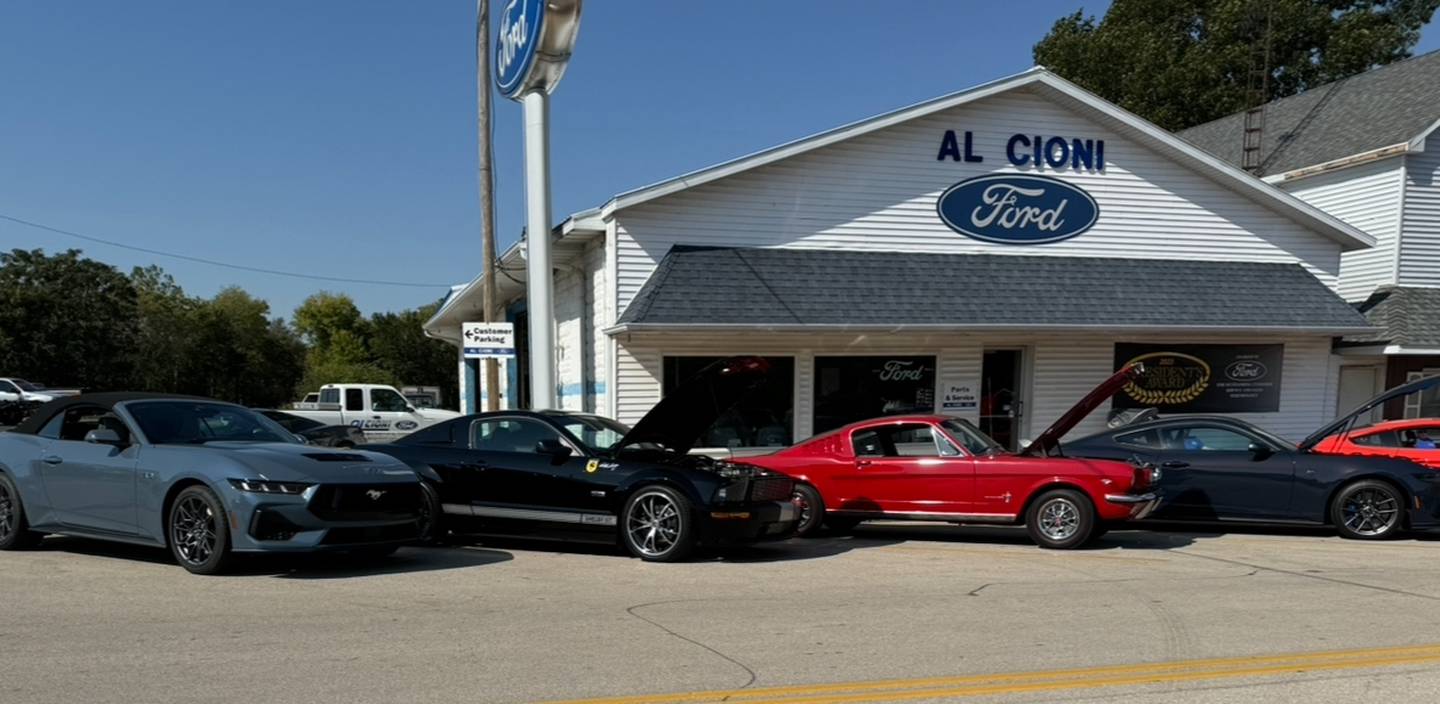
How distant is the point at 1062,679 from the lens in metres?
5.29

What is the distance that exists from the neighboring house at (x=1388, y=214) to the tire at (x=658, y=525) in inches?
553

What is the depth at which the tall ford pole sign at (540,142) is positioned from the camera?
1364cm

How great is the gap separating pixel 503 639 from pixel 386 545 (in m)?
2.75

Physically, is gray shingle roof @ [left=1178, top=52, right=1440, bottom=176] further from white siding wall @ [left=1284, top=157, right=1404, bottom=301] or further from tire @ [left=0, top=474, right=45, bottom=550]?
tire @ [left=0, top=474, right=45, bottom=550]

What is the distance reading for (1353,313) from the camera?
685 inches

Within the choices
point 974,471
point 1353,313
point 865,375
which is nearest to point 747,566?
point 974,471

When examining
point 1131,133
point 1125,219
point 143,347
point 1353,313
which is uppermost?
point 1131,133

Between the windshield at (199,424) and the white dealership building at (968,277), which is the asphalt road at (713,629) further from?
the white dealership building at (968,277)

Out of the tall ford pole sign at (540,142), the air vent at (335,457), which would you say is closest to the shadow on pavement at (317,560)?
the air vent at (335,457)

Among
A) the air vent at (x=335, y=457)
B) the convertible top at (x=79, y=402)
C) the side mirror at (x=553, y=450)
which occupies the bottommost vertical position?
the side mirror at (x=553, y=450)

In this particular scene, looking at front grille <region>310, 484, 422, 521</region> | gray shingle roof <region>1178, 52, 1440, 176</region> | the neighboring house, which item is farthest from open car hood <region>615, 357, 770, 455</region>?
gray shingle roof <region>1178, 52, 1440, 176</region>

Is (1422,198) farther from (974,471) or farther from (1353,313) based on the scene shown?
(974,471)

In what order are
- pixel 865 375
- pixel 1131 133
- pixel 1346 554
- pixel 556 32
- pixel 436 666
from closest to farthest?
pixel 436 666
pixel 1346 554
pixel 556 32
pixel 865 375
pixel 1131 133

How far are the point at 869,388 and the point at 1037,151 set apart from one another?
17.0 ft
